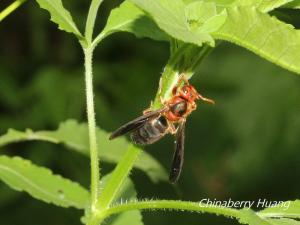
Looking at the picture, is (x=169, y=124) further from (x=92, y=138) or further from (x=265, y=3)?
(x=265, y=3)

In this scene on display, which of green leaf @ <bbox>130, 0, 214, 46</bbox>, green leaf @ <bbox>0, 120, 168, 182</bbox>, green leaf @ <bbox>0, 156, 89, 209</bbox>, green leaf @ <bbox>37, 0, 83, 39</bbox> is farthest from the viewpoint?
green leaf @ <bbox>0, 120, 168, 182</bbox>

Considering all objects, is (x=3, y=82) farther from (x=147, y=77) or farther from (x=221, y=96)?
(x=221, y=96)

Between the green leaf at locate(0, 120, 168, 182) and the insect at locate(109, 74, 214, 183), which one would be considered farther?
the green leaf at locate(0, 120, 168, 182)

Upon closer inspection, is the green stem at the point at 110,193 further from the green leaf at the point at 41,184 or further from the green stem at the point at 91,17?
the green leaf at the point at 41,184

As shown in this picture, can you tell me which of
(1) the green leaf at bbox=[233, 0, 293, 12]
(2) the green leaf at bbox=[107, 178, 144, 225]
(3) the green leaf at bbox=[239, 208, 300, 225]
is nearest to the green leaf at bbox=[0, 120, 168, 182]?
(2) the green leaf at bbox=[107, 178, 144, 225]

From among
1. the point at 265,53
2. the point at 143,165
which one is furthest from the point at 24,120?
the point at 265,53

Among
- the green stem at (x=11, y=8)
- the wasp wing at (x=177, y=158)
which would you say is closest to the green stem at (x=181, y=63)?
the wasp wing at (x=177, y=158)

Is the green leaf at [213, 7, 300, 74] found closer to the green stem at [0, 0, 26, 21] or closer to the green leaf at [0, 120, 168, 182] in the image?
the green stem at [0, 0, 26, 21]
